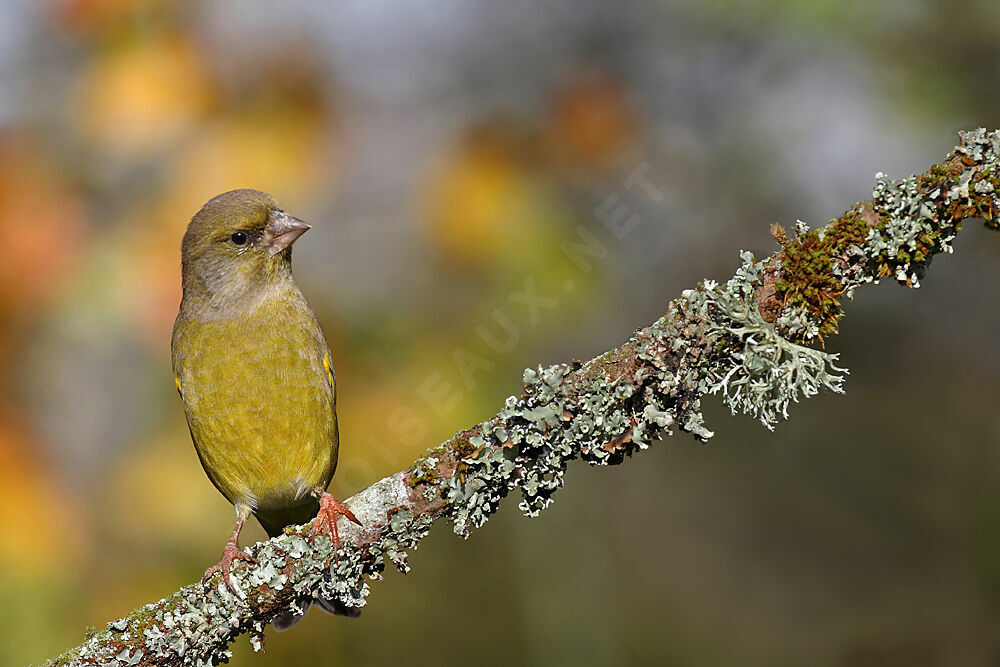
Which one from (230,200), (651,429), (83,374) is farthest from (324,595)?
(83,374)

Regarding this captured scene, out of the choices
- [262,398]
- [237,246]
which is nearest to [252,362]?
[262,398]

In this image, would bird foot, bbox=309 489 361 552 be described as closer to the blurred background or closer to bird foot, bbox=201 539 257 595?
bird foot, bbox=201 539 257 595

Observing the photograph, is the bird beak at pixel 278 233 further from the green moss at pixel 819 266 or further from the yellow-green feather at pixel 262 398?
the green moss at pixel 819 266

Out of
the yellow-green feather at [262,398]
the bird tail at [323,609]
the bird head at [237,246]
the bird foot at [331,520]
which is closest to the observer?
the bird foot at [331,520]

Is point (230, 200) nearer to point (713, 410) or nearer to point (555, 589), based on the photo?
point (555, 589)

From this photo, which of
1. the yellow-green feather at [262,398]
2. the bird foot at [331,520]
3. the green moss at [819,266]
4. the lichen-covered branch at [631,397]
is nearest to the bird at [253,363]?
the yellow-green feather at [262,398]

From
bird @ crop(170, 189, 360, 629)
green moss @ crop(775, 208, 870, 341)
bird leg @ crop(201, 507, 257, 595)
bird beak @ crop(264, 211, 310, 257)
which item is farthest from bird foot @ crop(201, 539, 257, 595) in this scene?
green moss @ crop(775, 208, 870, 341)

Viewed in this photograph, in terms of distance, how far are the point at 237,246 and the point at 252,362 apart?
1.75 feet

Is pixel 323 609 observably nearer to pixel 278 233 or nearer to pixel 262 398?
pixel 262 398

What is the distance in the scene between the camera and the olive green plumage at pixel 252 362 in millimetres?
3609

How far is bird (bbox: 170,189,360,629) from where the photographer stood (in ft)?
11.8

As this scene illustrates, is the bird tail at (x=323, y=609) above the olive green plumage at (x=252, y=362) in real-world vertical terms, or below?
below

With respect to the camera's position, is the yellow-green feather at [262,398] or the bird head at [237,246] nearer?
the yellow-green feather at [262,398]

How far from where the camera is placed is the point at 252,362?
360cm
